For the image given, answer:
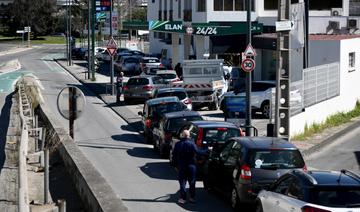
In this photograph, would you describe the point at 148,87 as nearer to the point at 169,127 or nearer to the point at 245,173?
the point at 169,127

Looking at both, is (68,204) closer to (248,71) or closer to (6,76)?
(248,71)

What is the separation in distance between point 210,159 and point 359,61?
23.4 metres

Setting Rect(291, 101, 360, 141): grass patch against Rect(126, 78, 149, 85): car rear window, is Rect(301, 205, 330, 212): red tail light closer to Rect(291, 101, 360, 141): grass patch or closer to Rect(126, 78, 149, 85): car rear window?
Rect(291, 101, 360, 141): grass patch

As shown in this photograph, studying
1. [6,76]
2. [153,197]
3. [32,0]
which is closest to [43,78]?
[6,76]

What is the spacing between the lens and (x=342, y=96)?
113 ft

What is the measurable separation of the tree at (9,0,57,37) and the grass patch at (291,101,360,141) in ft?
372

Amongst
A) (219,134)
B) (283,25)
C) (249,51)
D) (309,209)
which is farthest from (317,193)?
(249,51)

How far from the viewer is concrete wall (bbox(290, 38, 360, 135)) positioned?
2781 cm

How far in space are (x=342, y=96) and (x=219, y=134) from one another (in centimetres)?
1668

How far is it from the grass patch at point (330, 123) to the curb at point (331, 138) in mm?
623

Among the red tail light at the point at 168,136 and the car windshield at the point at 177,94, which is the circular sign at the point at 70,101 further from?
the car windshield at the point at 177,94

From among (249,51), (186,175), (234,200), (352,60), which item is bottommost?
(234,200)

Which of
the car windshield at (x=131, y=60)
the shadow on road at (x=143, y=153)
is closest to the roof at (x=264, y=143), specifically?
the shadow on road at (x=143, y=153)

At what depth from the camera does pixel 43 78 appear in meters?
62.5
